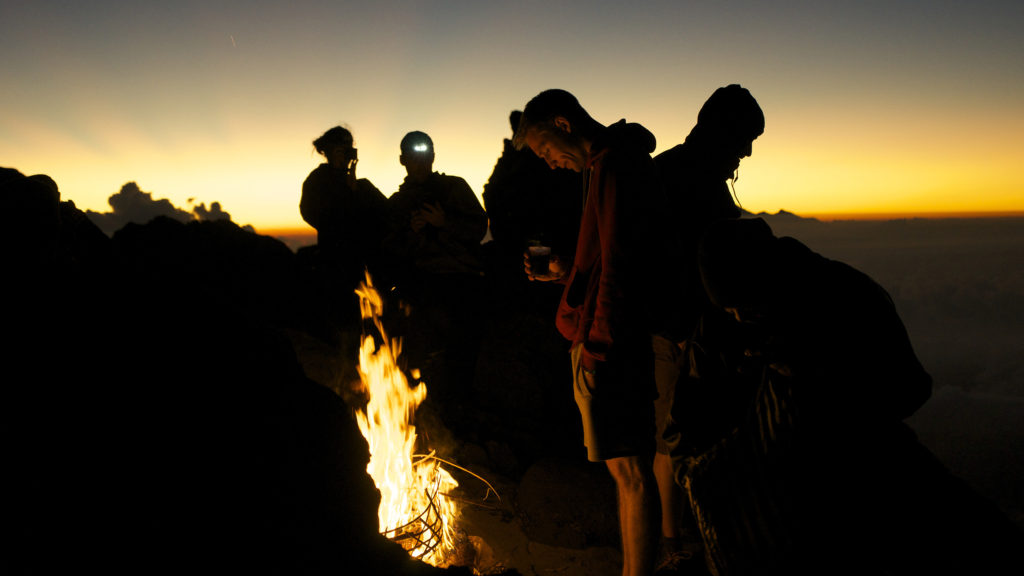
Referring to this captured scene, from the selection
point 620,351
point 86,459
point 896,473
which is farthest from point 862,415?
point 86,459

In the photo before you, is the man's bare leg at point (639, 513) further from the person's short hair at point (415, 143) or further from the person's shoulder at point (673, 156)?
the person's short hair at point (415, 143)

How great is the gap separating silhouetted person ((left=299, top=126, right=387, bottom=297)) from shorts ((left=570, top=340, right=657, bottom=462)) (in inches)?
149

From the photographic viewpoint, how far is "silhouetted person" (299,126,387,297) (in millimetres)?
5715

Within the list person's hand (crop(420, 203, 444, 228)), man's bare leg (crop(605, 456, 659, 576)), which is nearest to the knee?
man's bare leg (crop(605, 456, 659, 576))

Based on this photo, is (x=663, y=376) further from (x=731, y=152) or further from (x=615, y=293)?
(x=731, y=152)

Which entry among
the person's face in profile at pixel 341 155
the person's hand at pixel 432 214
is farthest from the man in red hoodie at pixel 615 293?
the person's face in profile at pixel 341 155

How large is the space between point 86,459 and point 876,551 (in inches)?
118

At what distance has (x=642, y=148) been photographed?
9.20 feet

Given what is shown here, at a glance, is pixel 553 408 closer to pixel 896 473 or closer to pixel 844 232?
pixel 896 473

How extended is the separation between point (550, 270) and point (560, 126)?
3.30 feet

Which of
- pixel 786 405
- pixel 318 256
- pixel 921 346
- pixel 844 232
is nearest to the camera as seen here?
pixel 786 405

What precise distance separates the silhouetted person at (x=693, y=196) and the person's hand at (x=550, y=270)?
820 millimetres

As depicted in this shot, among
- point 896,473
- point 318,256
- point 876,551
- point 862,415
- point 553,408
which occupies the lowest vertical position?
point 553,408

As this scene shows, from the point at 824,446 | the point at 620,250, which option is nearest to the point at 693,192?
the point at 620,250
